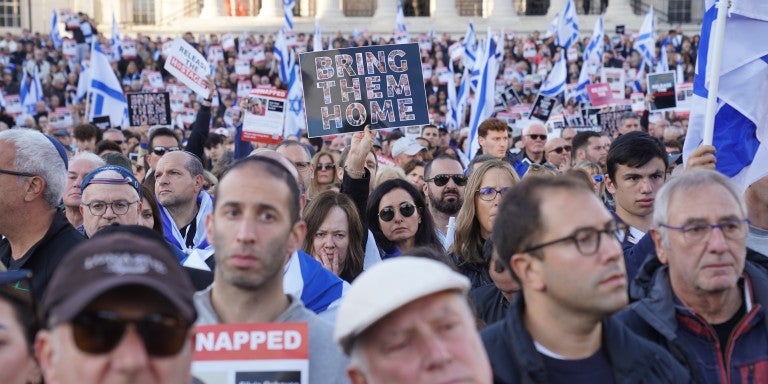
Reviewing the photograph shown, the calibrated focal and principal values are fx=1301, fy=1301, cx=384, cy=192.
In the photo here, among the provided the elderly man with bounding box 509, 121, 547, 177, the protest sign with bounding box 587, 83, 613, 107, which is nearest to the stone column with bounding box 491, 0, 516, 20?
the protest sign with bounding box 587, 83, 613, 107

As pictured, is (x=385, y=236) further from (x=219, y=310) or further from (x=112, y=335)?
(x=112, y=335)

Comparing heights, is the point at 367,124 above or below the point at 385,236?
above

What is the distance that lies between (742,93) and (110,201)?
3.42 meters

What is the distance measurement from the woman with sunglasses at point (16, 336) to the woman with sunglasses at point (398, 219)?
4118 mm

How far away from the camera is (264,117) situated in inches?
486

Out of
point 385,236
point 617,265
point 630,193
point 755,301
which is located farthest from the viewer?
point 385,236

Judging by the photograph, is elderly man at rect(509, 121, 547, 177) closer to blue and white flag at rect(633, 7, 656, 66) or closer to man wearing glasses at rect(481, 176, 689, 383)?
man wearing glasses at rect(481, 176, 689, 383)

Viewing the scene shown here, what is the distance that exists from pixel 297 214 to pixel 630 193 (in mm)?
3147

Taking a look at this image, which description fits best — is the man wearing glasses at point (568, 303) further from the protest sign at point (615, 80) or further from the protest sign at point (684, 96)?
the protest sign at point (615, 80)

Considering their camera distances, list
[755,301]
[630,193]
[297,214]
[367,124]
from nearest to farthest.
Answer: [297,214]
[755,301]
[630,193]
[367,124]

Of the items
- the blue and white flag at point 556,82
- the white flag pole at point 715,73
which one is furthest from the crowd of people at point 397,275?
the blue and white flag at point 556,82

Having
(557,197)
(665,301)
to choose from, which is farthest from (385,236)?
(557,197)

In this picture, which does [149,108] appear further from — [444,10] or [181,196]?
[444,10]

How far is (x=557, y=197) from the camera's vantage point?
4020 mm
